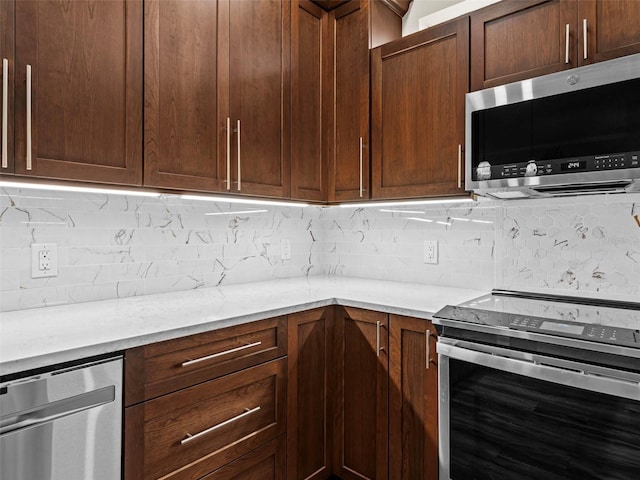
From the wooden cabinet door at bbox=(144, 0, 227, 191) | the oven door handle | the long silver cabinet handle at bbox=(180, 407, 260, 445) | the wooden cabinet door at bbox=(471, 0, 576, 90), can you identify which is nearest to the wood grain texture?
the long silver cabinet handle at bbox=(180, 407, 260, 445)

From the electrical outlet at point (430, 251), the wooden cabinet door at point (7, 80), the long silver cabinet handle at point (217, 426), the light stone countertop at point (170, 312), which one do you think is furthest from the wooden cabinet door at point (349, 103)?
the wooden cabinet door at point (7, 80)

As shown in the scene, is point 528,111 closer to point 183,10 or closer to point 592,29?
point 592,29

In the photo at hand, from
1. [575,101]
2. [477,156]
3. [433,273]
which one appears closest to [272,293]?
[433,273]

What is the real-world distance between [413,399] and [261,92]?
4.95 ft

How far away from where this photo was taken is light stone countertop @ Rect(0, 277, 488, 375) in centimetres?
107

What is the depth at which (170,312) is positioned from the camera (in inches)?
57.9

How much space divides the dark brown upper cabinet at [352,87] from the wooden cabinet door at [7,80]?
56.7 inches

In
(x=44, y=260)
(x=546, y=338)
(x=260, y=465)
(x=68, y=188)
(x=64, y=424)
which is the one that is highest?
(x=68, y=188)

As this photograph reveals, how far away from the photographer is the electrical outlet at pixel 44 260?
1.51 meters

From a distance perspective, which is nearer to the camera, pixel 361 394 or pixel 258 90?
pixel 361 394

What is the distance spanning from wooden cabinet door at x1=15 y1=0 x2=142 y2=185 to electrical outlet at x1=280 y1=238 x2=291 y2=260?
1068 mm

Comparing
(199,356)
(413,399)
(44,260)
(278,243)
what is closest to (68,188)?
(44,260)

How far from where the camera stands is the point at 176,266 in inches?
76.5

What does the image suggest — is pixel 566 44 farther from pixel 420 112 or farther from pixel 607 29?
pixel 420 112
